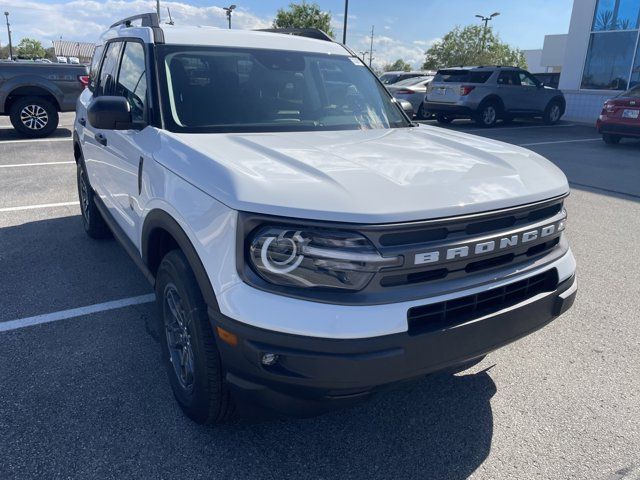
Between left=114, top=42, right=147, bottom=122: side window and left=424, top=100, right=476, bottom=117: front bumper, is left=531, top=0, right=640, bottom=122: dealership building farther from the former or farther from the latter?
left=114, top=42, right=147, bottom=122: side window

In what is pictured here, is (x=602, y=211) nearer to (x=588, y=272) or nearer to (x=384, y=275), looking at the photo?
(x=588, y=272)

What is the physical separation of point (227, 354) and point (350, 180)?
0.84 m

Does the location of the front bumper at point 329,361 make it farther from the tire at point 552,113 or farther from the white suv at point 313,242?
the tire at point 552,113

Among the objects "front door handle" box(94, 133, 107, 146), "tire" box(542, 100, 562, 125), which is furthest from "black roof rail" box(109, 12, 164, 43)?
"tire" box(542, 100, 562, 125)

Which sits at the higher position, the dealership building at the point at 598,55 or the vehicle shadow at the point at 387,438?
the dealership building at the point at 598,55

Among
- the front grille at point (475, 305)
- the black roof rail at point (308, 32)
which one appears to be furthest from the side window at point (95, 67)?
the front grille at point (475, 305)

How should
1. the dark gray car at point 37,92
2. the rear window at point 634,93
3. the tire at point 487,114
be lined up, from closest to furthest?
the dark gray car at point 37,92 < the rear window at point 634,93 < the tire at point 487,114

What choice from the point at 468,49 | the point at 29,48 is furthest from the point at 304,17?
the point at 29,48

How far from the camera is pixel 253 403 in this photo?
207cm

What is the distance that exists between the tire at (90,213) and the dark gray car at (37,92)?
6300 mm

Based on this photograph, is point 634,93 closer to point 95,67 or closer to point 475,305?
point 95,67

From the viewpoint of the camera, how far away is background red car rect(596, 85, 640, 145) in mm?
11766

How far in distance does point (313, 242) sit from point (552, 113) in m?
18.1

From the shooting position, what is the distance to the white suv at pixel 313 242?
192 cm
